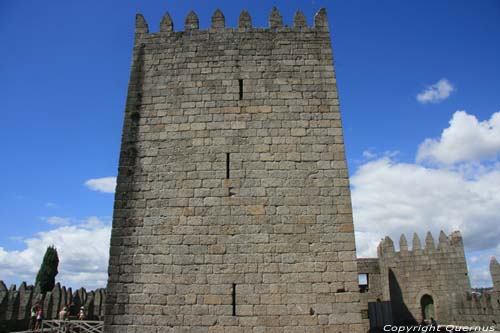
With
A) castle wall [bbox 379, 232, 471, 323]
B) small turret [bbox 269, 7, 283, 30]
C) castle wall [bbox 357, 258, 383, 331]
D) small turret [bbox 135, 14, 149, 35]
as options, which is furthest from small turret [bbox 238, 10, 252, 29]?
castle wall [bbox 379, 232, 471, 323]

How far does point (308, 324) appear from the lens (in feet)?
20.5

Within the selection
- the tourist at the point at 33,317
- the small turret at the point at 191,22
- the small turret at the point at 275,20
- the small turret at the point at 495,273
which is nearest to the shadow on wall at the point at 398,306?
the small turret at the point at 495,273

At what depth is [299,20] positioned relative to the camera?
8492 millimetres

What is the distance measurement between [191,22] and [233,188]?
429 centimetres

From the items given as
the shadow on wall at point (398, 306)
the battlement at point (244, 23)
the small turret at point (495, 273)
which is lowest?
the shadow on wall at point (398, 306)

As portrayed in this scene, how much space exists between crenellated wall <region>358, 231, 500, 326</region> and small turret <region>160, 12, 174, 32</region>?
44.9ft

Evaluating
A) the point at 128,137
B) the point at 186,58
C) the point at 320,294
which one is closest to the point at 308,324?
the point at 320,294

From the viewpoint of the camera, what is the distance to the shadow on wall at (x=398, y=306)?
1591 cm

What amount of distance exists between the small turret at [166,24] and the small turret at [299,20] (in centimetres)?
296

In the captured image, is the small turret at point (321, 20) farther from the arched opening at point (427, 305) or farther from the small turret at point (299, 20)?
the arched opening at point (427, 305)

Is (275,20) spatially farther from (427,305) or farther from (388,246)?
(427,305)

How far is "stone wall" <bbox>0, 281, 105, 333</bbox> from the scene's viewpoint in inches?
488

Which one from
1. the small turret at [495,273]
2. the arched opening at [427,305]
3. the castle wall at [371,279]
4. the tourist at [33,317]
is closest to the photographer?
the small turret at [495,273]

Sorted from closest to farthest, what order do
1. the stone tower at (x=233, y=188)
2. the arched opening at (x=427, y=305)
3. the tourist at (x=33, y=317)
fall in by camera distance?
the stone tower at (x=233, y=188) → the tourist at (x=33, y=317) → the arched opening at (x=427, y=305)
